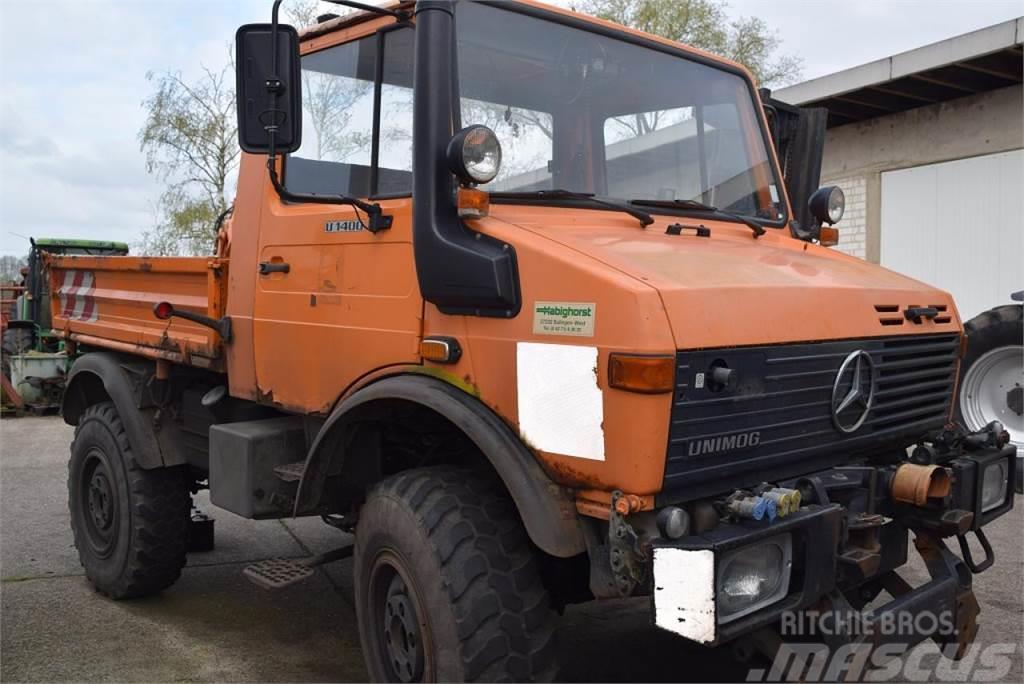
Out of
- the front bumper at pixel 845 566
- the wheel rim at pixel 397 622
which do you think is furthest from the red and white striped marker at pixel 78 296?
the front bumper at pixel 845 566

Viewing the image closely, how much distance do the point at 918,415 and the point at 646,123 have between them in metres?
1.56

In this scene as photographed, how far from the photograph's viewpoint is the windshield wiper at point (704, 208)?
3581mm

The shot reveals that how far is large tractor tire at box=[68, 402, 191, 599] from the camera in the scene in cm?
480

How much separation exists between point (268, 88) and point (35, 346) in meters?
13.4

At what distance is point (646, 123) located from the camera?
3865mm

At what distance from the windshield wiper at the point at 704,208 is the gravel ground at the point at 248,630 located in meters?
1.70

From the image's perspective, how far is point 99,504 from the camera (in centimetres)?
522

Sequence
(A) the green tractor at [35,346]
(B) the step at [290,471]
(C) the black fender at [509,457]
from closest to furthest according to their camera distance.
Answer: (C) the black fender at [509,457] → (B) the step at [290,471] → (A) the green tractor at [35,346]

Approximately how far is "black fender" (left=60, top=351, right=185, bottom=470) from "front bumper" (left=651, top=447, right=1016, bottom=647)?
3.12m

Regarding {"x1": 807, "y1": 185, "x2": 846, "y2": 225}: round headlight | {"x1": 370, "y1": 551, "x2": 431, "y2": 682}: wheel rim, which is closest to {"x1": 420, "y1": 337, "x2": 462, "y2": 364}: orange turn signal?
{"x1": 370, "y1": 551, "x2": 431, "y2": 682}: wheel rim

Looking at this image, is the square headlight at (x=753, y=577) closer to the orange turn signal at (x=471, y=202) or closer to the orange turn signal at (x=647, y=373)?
the orange turn signal at (x=647, y=373)

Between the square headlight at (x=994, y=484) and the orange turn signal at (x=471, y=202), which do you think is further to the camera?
the square headlight at (x=994, y=484)

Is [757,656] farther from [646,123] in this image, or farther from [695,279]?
[646,123]

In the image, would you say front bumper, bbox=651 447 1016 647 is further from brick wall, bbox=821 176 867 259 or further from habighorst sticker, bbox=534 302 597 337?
brick wall, bbox=821 176 867 259
